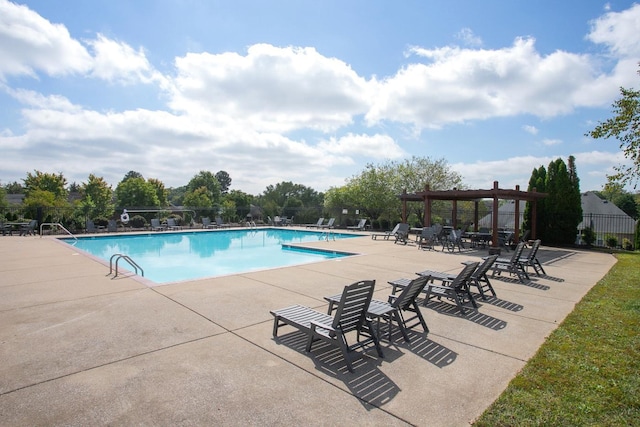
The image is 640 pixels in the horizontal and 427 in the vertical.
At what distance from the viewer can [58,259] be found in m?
10.4

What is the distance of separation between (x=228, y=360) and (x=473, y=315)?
3646 mm

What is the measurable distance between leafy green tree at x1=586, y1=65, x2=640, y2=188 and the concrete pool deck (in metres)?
3.10

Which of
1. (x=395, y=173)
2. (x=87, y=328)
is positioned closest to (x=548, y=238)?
(x=395, y=173)

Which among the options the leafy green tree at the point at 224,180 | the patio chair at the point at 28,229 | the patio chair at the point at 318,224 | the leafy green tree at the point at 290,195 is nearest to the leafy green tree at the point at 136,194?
the leafy green tree at the point at 290,195

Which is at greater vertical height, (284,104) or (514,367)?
(284,104)

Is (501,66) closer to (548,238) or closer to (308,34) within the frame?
(308,34)

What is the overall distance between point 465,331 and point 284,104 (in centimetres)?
1471

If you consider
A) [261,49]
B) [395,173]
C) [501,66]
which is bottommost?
[395,173]

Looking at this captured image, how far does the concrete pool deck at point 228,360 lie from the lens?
2.68 meters

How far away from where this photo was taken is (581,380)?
3.17m

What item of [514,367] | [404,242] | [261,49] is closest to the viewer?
[514,367]

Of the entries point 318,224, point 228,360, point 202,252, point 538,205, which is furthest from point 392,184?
point 228,360

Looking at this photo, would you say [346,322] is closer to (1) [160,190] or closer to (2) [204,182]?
(1) [160,190]

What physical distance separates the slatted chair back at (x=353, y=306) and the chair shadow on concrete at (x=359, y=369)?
13.2 inches
